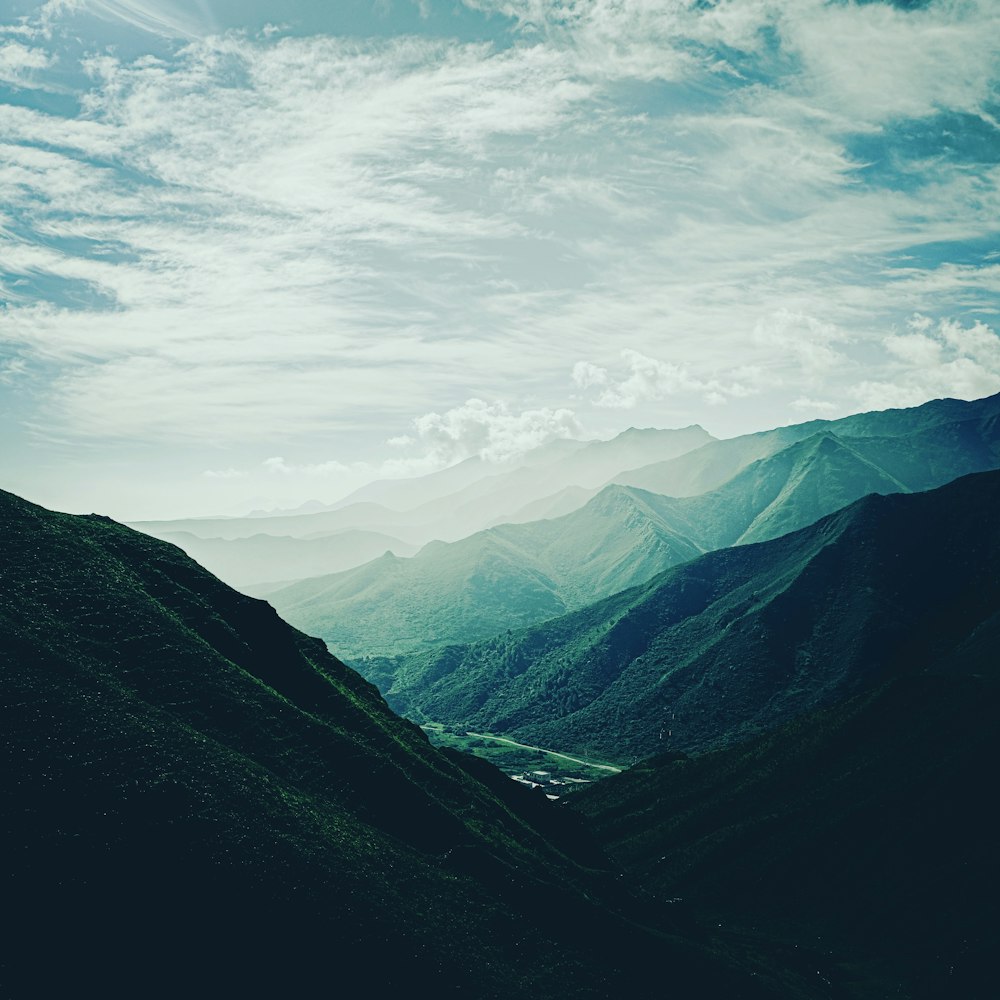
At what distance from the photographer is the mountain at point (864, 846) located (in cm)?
13038

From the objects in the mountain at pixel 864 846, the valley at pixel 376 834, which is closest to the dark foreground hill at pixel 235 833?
the valley at pixel 376 834

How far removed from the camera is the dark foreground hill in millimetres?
74500

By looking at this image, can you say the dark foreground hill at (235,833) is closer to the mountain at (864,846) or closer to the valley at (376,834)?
the valley at (376,834)

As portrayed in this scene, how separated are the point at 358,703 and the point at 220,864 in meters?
58.9

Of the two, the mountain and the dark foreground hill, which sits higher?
the dark foreground hill

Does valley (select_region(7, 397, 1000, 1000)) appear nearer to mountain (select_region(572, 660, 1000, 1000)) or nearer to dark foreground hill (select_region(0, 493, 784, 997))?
dark foreground hill (select_region(0, 493, 784, 997))

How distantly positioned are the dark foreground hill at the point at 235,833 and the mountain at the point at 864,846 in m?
30.0

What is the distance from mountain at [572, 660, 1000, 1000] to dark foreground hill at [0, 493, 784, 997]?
30033 millimetres

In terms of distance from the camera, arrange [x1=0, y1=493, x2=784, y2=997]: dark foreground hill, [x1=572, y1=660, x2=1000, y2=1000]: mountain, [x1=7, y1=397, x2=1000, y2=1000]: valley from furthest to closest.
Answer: [x1=572, y1=660, x2=1000, y2=1000]: mountain
[x1=7, y1=397, x2=1000, y2=1000]: valley
[x1=0, y1=493, x2=784, y2=997]: dark foreground hill

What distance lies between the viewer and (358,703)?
462 ft

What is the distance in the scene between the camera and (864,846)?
515 ft

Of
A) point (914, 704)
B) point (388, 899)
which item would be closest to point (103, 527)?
point (388, 899)

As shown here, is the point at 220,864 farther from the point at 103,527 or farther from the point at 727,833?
the point at 727,833

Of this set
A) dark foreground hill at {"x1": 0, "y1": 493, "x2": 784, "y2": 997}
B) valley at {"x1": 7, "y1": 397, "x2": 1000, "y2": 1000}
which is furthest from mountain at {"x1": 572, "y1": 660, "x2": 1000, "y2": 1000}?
dark foreground hill at {"x1": 0, "y1": 493, "x2": 784, "y2": 997}
